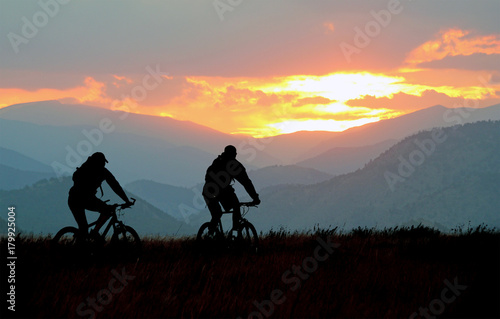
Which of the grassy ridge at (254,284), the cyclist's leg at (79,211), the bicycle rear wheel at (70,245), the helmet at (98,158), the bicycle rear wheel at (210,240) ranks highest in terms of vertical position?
the helmet at (98,158)

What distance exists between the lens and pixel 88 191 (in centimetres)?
924

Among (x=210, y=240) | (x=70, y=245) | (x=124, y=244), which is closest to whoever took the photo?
(x=70, y=245)

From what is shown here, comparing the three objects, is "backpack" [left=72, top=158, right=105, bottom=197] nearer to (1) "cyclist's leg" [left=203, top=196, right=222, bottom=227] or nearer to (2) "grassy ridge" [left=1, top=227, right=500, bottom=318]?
(2) "grassy ridge" [left=1, top=227, right=500, bottom=318]

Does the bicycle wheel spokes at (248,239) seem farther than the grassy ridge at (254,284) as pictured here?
Yes

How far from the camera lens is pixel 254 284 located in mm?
7492

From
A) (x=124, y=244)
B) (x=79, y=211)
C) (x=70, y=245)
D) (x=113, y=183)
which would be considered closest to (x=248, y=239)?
(x=124, y=244)

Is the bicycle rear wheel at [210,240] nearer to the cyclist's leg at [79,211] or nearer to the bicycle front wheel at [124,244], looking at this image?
the bicycle front wheel at [124,244]

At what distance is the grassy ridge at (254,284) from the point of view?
598 cm

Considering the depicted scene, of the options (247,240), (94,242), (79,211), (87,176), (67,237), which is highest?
(87,176)

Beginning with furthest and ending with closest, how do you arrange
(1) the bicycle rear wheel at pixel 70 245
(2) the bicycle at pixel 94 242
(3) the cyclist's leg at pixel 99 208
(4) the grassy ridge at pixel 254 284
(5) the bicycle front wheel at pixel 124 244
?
(5) the bicycle front wheel at pixel 124 244, (3) the cyclist's leg at pixel 99 208, (2) the bicycle at pixel 94 242, (1) the bicycle rear wheel at pixel 70 245, (4) the grassy ridge at pixel 254 284

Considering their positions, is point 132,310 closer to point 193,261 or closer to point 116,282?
point 116,282

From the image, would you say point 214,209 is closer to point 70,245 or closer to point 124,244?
point 124,244

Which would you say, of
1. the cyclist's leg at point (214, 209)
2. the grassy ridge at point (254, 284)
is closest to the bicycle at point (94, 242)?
the grassy ridge at point (254, 284)

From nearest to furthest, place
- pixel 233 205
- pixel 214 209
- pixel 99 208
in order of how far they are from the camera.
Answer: pixel 99 208 → pixel 214 209 → pixel 233 205
